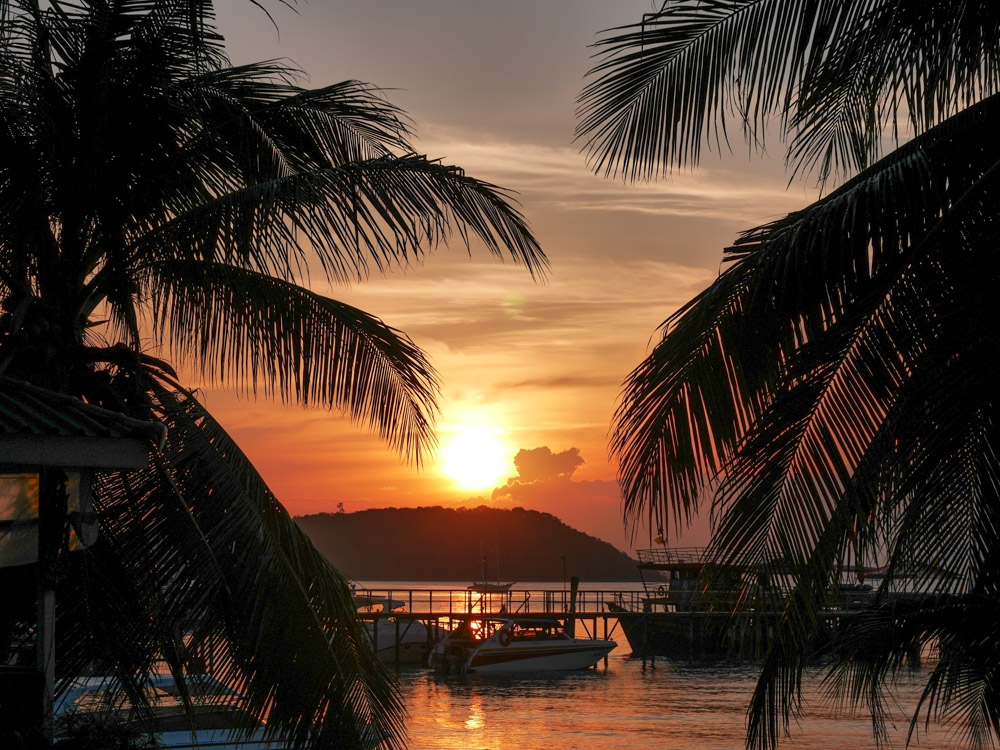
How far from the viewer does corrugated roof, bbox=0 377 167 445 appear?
571cm

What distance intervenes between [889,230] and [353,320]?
15.6ft

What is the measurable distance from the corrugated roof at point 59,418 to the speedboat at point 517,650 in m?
54.1

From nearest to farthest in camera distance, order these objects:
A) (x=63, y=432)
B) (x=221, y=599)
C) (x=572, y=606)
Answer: (x=63, y=432), (x=221, y=599), (x=572, y=606)

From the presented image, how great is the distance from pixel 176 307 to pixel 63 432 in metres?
3.51

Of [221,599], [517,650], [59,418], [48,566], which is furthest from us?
[517,650]

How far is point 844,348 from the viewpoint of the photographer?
642 centimetres

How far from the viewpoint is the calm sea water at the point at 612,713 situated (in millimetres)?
41469

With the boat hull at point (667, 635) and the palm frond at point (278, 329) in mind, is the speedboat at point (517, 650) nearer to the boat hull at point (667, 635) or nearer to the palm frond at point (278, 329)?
the boat hull at point (667, 635)

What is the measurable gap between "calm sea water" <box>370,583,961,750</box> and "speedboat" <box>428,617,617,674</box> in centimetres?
77

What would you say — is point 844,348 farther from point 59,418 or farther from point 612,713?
point 612,713

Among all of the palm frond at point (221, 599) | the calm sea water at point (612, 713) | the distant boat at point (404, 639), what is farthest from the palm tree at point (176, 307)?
the distant boat at point (404, 639)

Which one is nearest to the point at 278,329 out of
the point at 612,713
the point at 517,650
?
the point at 612,713

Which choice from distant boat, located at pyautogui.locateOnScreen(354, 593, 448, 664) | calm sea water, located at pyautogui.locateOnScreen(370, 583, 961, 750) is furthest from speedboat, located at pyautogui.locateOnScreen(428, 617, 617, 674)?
distant boat, located at pyautogui.locateOnScreen(354, 593, 448, 664)

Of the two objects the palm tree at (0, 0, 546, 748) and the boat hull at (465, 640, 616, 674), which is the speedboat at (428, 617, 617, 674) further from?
the palm tree at (0, 0, 546, 748)
